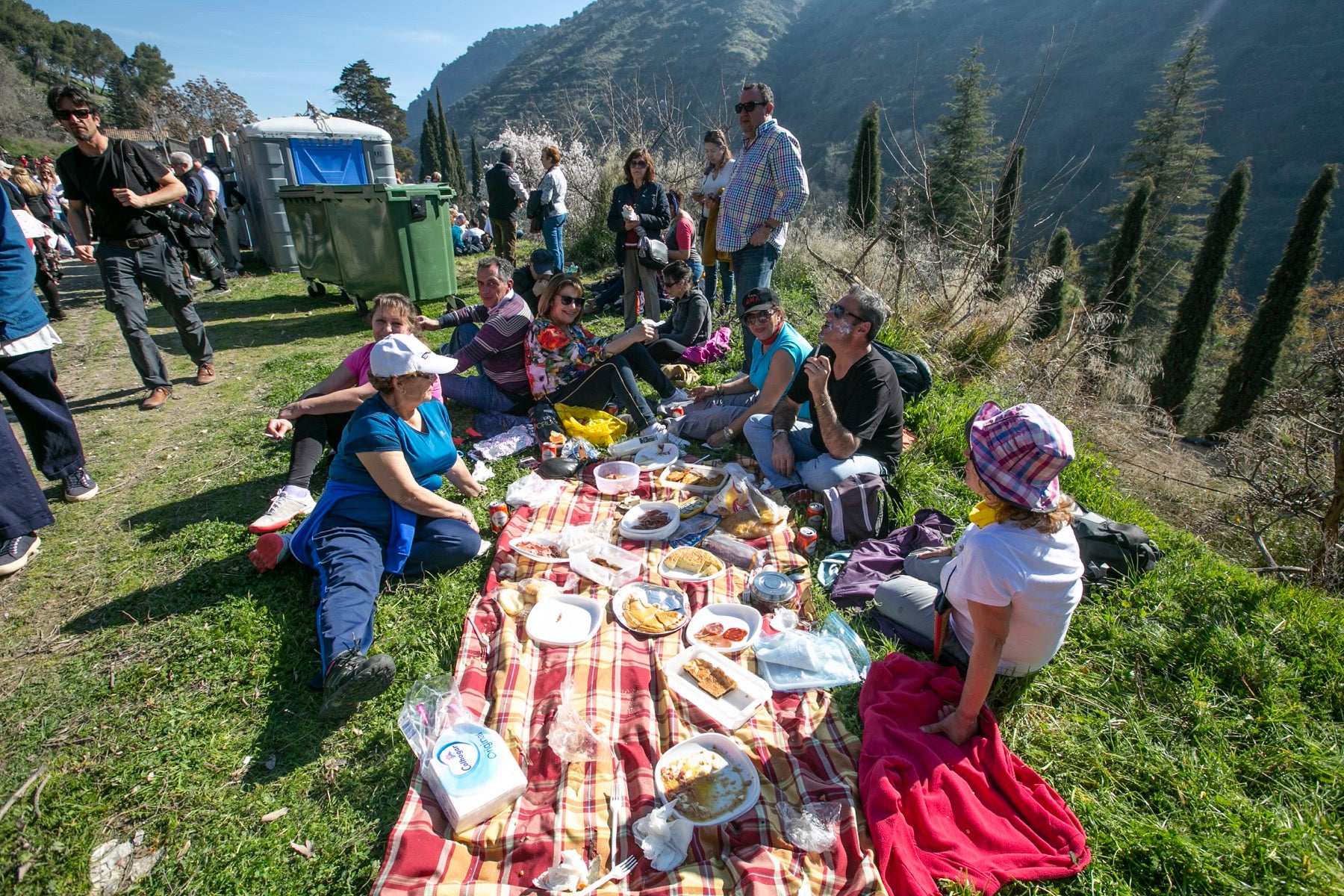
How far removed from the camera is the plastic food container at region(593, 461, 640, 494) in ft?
13.5

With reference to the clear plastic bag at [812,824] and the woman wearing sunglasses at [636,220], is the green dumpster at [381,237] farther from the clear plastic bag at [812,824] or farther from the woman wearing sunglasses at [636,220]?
the clear plastic bag at [812,824]

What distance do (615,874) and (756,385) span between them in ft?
11.6

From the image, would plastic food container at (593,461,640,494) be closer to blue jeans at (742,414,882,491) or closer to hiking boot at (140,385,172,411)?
blue jeans at (742,414,882,491)

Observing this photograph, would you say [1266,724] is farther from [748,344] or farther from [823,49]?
[823,49]

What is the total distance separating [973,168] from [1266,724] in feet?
132

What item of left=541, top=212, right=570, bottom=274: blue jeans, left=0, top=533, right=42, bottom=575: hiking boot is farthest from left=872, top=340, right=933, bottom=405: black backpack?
left=541, top=212, right=570, bottom=274: blue jeans

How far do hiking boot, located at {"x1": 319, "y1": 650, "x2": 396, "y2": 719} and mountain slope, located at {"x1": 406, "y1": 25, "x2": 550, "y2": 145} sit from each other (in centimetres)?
18842

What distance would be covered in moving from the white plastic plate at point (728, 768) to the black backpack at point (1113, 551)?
7.76 feet

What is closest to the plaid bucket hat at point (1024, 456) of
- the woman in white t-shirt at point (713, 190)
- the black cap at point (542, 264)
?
the black cap at point (542, 264)

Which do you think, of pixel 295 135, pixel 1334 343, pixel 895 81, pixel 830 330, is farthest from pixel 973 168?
pixel 895 81

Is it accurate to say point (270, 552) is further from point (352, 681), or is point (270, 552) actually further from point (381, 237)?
point (381, 237)

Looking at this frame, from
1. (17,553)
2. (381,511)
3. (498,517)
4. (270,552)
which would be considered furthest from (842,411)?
(17,553)

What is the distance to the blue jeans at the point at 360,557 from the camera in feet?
8.64

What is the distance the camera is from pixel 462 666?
2.70 m
